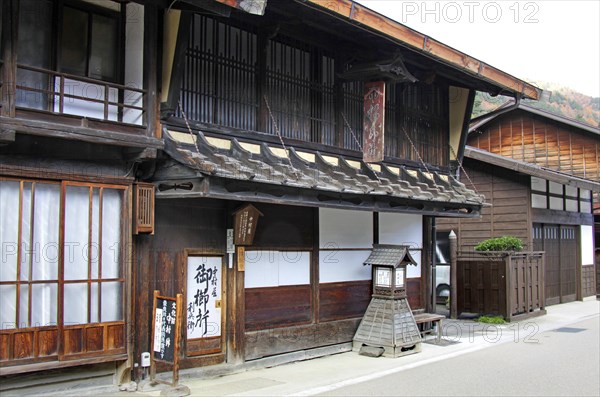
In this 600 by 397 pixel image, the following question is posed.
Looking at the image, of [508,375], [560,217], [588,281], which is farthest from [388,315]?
[588,281]

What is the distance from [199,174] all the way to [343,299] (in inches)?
236

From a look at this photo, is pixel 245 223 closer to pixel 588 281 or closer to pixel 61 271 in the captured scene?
pixel 61 271

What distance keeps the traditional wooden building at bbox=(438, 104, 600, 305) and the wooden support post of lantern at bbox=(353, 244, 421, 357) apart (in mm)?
8110

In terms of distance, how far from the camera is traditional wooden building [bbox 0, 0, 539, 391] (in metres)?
8.79

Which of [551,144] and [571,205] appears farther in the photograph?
[551,144]

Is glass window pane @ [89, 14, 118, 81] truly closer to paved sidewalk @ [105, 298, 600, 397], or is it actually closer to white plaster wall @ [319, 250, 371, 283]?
paved sidewalk @ [105, 298, 600, 397]

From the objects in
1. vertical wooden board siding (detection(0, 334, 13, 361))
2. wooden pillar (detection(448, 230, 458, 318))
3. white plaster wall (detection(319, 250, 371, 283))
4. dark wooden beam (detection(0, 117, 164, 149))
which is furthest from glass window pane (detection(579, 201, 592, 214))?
vertical wooden board siding (detection(0, 334, 13, 361))

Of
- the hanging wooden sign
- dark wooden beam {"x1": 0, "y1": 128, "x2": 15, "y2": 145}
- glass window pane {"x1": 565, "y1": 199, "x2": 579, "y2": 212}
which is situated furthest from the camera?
glass window pane {"x1": 565, "y1": 199, "x2": 579, "y2": 212}

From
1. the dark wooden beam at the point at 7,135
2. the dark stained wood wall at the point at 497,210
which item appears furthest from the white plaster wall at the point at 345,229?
the dark stained wood wall at the point at 497,210

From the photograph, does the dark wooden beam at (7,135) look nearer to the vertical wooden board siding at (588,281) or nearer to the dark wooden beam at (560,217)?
the dark wooden beam at (560,217)

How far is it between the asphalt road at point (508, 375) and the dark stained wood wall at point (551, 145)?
13.8m

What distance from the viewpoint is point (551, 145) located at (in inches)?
1096

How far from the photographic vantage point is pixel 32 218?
28.7 feet

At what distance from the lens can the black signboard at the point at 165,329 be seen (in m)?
9.48
